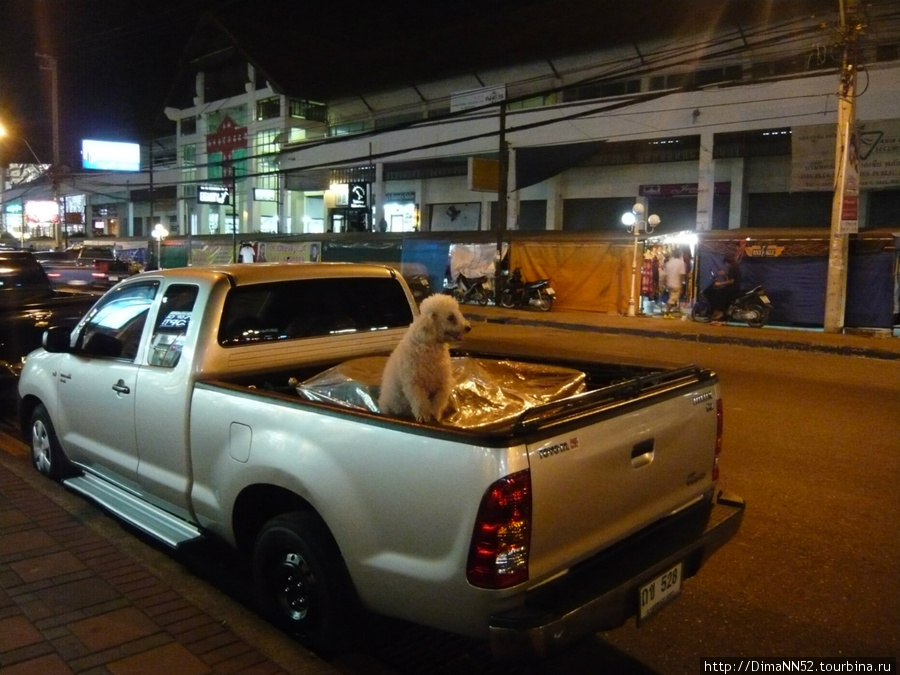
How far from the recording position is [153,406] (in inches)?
173

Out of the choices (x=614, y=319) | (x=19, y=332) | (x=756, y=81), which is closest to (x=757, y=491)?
(x=19, y=332)

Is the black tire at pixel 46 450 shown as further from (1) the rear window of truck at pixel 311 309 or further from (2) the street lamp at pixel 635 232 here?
(2) the street lamp at pixel 635 232

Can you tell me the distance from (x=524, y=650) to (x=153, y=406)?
104 inches

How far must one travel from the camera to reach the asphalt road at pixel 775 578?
3.73 metres

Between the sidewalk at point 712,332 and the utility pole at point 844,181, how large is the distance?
3.03 ft

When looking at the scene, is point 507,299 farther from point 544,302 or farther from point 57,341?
point 57,341

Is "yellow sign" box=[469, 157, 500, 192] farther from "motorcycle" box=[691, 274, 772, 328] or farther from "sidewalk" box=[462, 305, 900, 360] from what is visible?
"motorcycle" box=[691, 274, 772, 328]

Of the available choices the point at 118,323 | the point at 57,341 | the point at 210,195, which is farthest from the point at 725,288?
the point at 210,195

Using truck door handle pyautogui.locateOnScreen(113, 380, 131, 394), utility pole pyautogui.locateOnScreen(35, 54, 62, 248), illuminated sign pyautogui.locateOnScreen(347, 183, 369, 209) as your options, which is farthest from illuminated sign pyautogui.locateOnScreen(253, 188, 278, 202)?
truck door handle pyautogui.locateOnScreen(113, 380, 131, 394)

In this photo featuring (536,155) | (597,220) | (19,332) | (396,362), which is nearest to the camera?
(396,362)

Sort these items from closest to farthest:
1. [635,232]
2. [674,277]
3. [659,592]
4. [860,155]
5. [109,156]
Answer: [659,592], [674,277], [860,155], [635,232], [109,156]

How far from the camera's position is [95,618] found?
365 centimetres

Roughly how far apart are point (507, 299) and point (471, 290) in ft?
5.07

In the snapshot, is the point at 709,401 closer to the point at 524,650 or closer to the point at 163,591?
the point at 524,650
